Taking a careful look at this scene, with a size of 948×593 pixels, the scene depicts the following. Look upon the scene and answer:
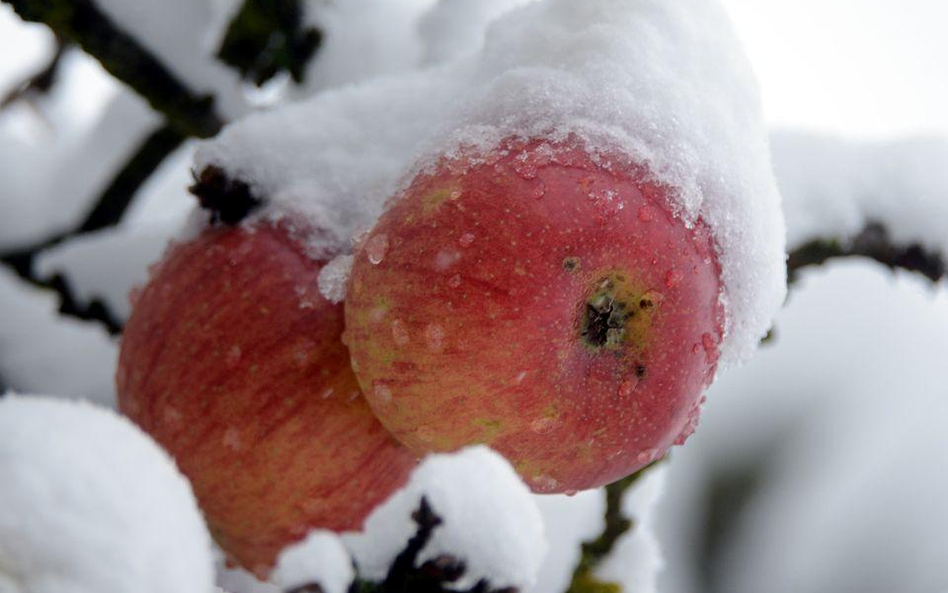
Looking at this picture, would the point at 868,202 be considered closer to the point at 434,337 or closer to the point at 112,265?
the point at 434,337

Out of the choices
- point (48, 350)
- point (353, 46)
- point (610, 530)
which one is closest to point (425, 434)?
point (610, 530)

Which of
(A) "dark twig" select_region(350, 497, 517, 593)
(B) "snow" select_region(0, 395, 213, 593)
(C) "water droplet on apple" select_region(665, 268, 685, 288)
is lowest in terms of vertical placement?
(A) "dark twig" select_region(350, 497, 517, 593)

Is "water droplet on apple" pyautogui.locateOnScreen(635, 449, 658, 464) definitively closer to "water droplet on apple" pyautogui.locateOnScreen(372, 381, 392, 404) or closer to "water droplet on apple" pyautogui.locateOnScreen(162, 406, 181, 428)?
"water droplet on apple" pyautogui.locateOnScreen(372, 381, 392, 404)

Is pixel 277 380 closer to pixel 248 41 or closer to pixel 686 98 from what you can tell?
pixel 686 98

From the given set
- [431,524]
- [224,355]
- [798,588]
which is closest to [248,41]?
[224,355]

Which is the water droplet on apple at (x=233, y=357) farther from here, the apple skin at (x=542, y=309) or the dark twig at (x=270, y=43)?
the dark twig at (x=270, y=43)

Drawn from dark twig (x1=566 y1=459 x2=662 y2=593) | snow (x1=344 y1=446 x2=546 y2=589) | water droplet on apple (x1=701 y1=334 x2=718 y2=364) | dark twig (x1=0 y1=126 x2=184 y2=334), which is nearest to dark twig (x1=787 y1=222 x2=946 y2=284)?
dark twig (x1=566 y1=459 x2=662 y2=593)

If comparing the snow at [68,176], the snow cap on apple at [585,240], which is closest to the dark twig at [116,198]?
the snow at [68,176]
